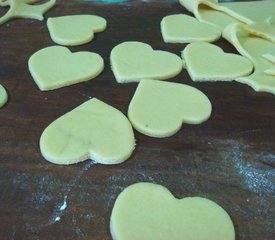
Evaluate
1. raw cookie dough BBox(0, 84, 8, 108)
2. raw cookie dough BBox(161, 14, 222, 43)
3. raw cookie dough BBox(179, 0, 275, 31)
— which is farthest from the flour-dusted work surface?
raw cookie dough BBox(179, 0, 275, 31)

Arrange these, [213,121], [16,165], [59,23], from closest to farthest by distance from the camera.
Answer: [16,165]
[213,121]
[59,23]

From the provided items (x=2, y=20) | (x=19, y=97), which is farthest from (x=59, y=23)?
(x=19, y=97)

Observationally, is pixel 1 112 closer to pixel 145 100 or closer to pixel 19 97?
pixel 19 97

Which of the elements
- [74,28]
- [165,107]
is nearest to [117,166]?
[165,107]

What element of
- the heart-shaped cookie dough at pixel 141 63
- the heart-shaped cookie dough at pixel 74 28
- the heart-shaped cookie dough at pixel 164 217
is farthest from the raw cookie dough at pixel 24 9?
the heart-shaped cookie dough at pixel 164 217

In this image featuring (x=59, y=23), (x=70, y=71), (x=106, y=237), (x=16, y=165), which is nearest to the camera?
(x=106, y=237)

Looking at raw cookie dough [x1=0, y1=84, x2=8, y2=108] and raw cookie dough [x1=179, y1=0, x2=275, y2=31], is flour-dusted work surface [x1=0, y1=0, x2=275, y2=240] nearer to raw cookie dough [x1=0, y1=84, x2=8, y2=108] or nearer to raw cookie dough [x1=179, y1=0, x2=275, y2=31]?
raw cookie dough [x1=0, y1=84, x2=8, y2=108]

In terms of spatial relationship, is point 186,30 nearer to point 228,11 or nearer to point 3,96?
point 228,11
